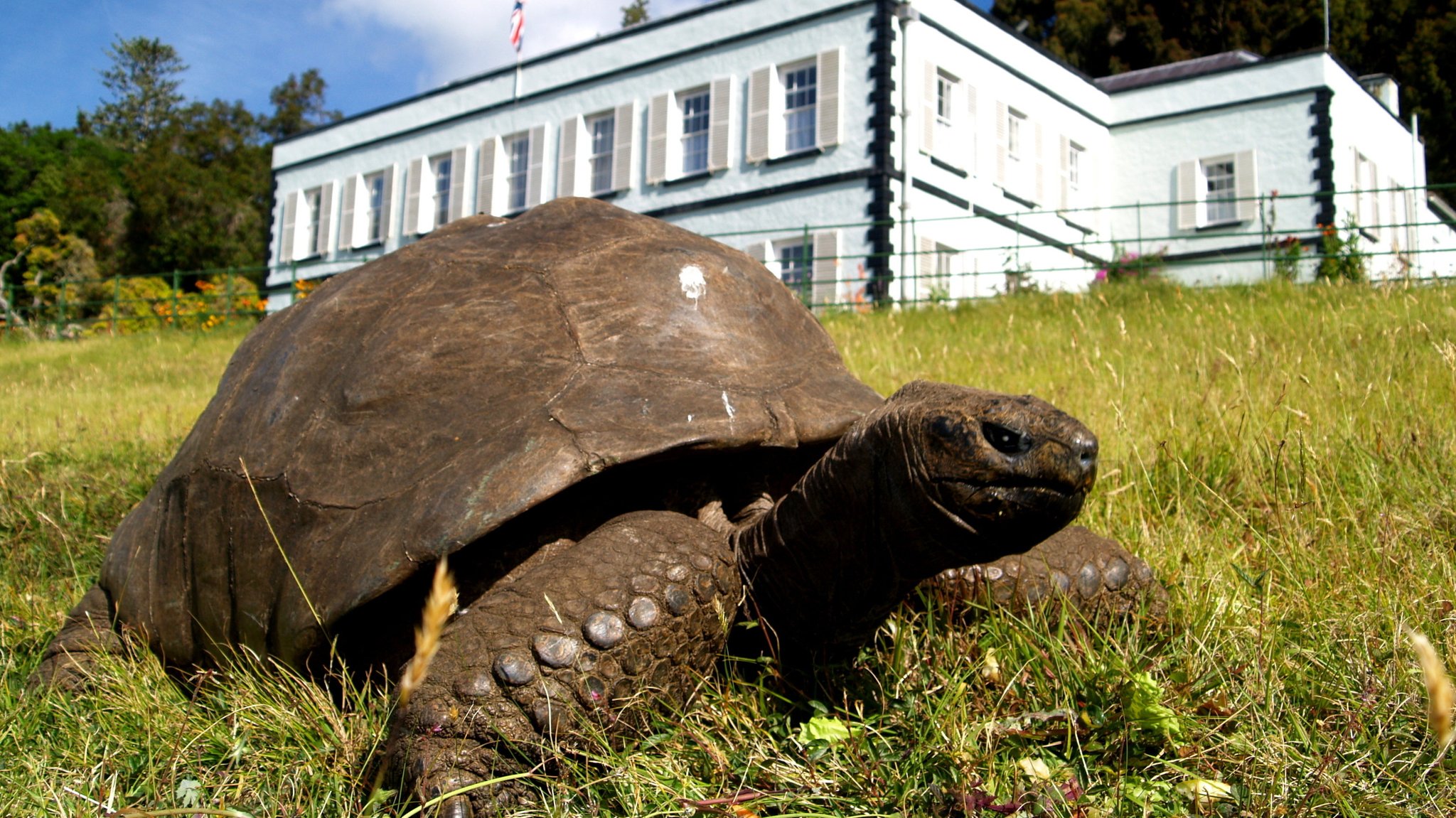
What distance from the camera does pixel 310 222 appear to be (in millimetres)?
24188

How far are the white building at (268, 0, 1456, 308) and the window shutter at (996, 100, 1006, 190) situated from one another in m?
0.04

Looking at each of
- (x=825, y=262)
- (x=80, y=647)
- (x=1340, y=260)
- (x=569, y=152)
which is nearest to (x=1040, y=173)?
(x=825, y=262)

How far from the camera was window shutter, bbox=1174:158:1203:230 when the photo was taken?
19.9 meters

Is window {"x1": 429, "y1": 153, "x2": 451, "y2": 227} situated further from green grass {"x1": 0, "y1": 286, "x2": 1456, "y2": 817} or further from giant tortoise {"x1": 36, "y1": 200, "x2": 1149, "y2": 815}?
giant tortoise {"x1": 36, "y1": 200, "x2": 1149, "y2": 815}

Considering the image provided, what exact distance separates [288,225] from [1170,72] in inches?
724

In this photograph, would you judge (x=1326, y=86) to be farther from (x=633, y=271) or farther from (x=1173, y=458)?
(x=633, y=271)

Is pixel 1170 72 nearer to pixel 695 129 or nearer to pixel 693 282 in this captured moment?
pixel 695 129

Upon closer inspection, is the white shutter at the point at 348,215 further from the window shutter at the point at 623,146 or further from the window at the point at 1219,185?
the window at the point at 1219,185

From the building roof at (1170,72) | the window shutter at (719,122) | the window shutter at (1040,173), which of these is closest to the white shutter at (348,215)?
the window shutter at (719,122)

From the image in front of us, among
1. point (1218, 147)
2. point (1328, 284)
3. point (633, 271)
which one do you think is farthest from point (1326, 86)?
point (633, 271)

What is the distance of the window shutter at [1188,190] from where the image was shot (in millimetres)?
19906

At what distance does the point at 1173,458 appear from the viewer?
361 cm

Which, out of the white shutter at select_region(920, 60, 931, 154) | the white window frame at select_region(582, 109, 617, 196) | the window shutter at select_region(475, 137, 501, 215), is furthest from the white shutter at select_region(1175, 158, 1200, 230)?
the window shutter at select_region(475, 137, 501, 215)

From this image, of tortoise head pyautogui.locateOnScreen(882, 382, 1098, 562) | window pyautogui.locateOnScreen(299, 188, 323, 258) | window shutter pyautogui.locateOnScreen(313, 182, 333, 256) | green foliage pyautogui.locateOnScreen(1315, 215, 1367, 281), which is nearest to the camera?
tortoise head pyautogui.locateOnScreen(882, 382, 1098, 562)
